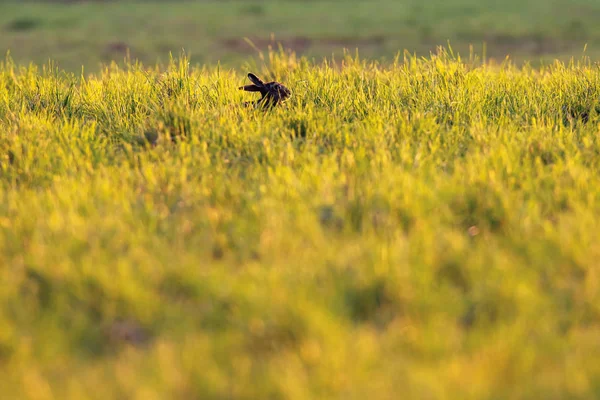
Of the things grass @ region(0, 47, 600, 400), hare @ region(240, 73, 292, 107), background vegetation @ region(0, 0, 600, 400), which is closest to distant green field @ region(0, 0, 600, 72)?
background vegetation @ region(0, 0, 600, 400)

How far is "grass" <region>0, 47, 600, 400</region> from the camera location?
7.31 ft

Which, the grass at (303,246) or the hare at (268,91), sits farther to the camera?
the hare at (268,91)

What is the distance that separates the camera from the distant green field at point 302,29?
1405 cm

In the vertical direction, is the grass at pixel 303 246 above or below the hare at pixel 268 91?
below

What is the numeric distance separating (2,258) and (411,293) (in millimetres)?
1740

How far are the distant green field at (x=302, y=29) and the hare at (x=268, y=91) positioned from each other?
26.8ft

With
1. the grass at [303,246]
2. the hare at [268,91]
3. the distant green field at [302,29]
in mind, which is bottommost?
the grass at [303,246]

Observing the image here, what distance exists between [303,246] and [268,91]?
219 cm

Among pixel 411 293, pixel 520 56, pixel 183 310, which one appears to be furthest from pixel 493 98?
pixel 520 56

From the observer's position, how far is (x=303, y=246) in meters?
2.96

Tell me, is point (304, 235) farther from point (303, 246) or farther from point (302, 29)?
point (302, 29)

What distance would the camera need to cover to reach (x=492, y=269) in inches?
109

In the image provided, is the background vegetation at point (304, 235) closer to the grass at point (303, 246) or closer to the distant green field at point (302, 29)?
the grass at point (303, 246)

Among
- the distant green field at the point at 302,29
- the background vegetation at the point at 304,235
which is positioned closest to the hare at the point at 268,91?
the background vegetation at the point at 304,235
